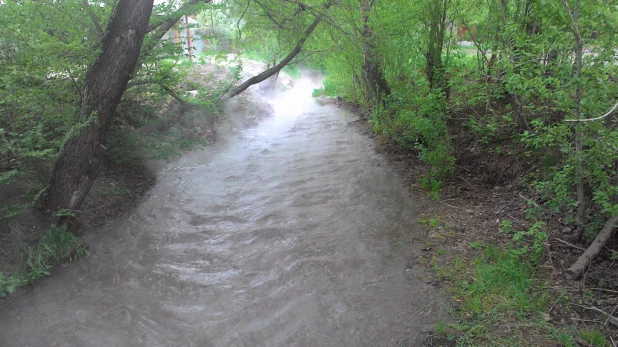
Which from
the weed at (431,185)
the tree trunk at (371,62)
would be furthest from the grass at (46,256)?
the tree trunk at (371,62)

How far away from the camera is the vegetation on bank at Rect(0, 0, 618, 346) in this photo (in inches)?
154

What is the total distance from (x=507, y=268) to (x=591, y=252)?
2.61 feet

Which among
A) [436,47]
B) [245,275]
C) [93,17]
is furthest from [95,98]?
[436,47]

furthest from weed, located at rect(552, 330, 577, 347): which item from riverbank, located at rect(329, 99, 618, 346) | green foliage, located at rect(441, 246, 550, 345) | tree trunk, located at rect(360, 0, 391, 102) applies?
tree trunk, located at rect(360, 0, 391, 102)

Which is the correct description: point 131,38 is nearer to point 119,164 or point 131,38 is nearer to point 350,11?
point 119,164

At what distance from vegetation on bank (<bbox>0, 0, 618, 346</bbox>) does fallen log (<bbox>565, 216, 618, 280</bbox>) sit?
0.01m

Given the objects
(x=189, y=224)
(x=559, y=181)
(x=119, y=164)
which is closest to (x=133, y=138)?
(x=119, y=164)

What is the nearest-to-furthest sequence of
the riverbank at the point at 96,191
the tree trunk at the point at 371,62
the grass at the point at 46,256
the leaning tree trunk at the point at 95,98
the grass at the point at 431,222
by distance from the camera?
the grass at the point at 46,256
the riverbank at the point at 96,191
the leaning tree trunk at the point at 95,98
the grass at the point at 431,222
the tree trunk at the point at 371,62

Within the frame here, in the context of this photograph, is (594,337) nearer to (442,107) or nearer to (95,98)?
(442,107)

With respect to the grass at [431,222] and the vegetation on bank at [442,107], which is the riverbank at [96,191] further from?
the grass at [431,222]

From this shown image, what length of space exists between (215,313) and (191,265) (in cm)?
115

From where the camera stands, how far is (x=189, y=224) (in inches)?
262

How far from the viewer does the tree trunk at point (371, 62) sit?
28.6ft

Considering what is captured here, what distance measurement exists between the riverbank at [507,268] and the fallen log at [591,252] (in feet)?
0.29
